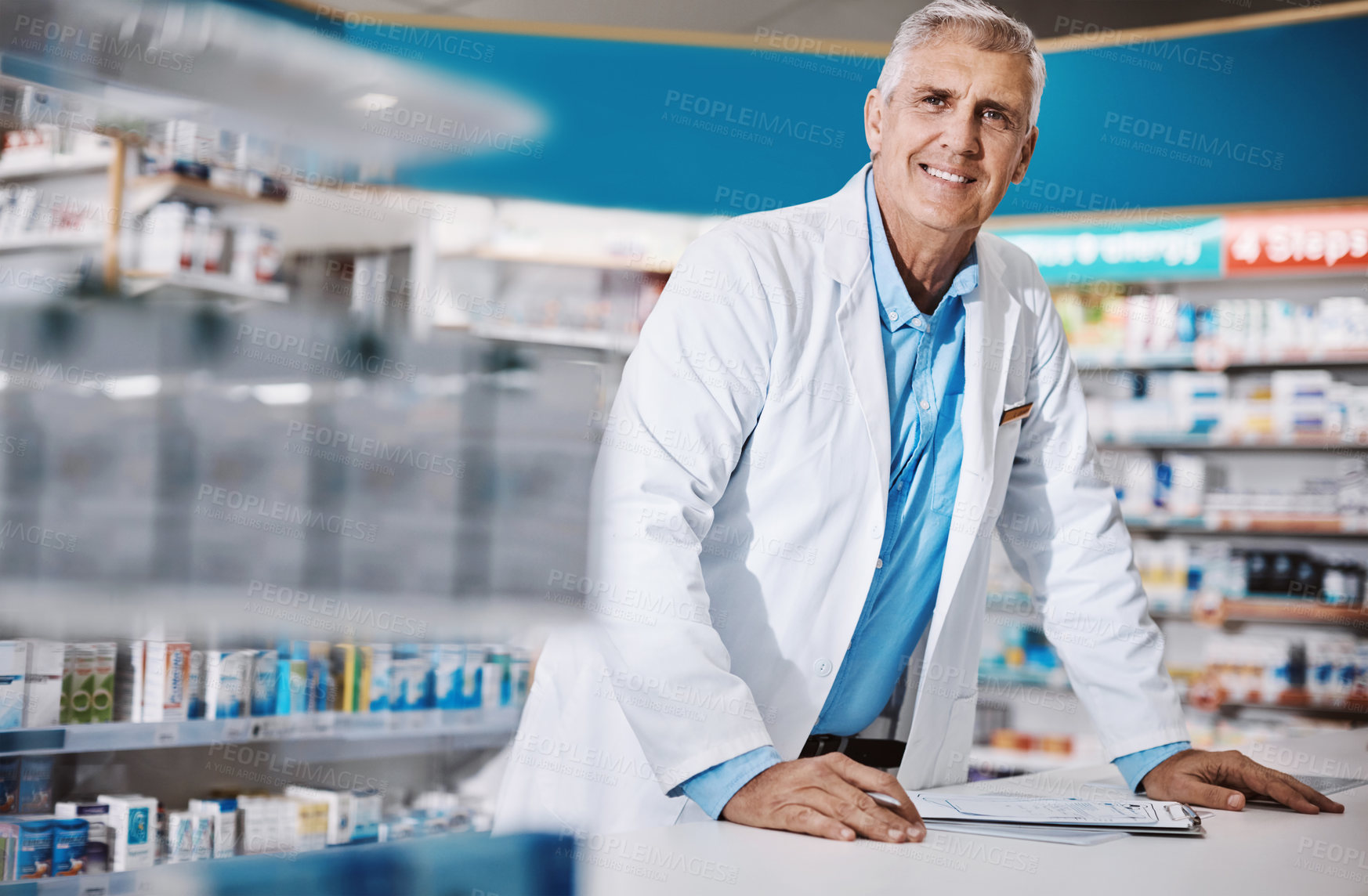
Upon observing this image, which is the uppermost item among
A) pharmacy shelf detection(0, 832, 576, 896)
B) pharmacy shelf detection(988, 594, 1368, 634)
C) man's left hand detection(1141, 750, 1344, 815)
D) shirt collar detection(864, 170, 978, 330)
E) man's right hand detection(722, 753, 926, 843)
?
shirt collar detection(864, 170, 978, 330)

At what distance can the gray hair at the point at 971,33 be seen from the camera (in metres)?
1.54

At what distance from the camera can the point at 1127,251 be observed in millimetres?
5309

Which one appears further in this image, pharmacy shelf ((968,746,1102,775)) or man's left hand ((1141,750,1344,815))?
pharmacy shelf ((968,746,1102,775))

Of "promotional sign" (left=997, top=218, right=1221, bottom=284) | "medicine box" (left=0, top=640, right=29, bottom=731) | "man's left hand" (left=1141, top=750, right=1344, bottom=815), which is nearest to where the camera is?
"man's left hand" (left=1141, top=750, right=1344, bottom=815)

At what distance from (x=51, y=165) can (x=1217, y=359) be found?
15.7ft

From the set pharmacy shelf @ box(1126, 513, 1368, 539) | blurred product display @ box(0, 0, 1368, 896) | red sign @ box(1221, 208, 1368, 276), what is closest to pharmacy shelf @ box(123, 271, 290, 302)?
blurred product display @ box(0, 0, 1368, 896)

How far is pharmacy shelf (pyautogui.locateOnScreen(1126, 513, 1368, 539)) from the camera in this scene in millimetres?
4902

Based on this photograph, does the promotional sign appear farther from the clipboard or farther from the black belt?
the clipboard

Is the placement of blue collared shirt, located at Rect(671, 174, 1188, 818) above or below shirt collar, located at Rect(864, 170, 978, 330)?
below

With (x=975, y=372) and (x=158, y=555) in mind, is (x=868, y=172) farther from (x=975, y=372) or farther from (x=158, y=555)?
(x=158, y=555)

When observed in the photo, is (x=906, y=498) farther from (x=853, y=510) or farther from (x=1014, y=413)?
(x=1014, y=413)

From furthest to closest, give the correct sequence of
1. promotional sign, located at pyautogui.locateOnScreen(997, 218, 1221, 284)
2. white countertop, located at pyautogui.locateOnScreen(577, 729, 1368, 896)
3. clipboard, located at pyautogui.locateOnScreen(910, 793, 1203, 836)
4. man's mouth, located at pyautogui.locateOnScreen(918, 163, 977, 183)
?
promotional sign, located at pyautogui.locateOnScreen(997, 218, 1221, 284) < man's mouth, located at pyautogui.locateOnScreen(918, 163, 977, 183) < clipboard, located at pyautogui.locateOnScreen(910, 793, 1203, 836) < white countertop, located at pyautogui.locateOnScreen(577, 729, 1368, 896)

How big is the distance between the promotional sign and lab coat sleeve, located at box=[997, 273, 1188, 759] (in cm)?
342

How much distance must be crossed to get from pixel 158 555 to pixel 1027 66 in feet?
10.6
